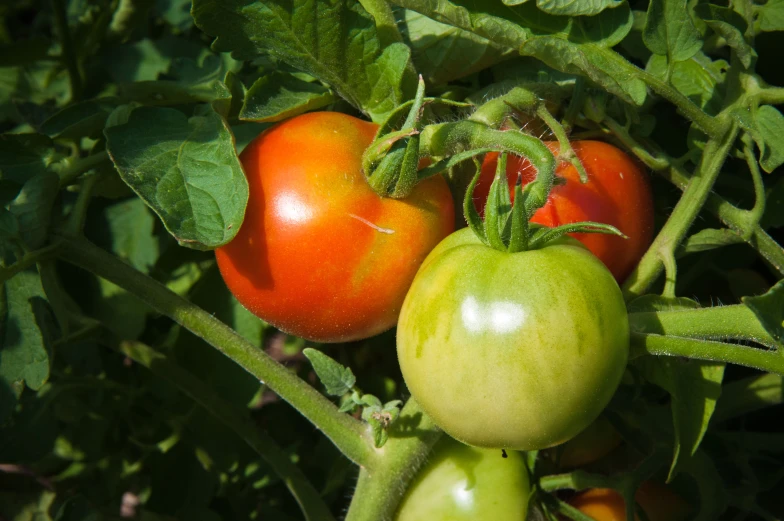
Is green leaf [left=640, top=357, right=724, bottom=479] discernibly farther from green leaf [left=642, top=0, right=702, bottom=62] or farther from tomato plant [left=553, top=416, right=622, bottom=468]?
green leaf [left=642, top=0, right=702, bottom=62]

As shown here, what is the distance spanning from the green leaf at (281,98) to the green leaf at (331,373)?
0.86 ft

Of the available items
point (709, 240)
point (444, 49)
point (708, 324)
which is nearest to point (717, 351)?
point (708, 324)

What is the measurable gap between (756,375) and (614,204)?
428 millimetres

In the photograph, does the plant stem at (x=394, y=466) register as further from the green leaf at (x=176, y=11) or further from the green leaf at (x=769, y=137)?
the green leaf at (x=176, y=11)

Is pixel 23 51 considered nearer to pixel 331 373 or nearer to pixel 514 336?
pixel 331 373

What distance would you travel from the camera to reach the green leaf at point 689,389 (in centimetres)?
87

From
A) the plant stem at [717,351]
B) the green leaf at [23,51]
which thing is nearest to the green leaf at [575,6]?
the plant stem at [717,351]

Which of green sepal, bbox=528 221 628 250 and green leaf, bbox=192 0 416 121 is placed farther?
green leaf, bbox=192 0 416 121

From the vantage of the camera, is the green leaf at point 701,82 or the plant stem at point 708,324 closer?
the plant stem at point 708,324

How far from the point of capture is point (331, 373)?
86 centimetres

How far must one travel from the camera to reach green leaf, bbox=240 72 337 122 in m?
0.86

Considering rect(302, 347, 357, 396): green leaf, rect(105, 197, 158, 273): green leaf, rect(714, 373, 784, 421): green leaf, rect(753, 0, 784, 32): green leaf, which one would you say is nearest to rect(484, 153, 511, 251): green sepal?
rect(302, 347, 357, 396): green leaf

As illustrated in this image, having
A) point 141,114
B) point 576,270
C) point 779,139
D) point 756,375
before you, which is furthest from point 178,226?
point 756,375

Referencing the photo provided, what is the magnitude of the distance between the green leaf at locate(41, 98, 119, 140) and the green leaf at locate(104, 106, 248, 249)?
100 mm
